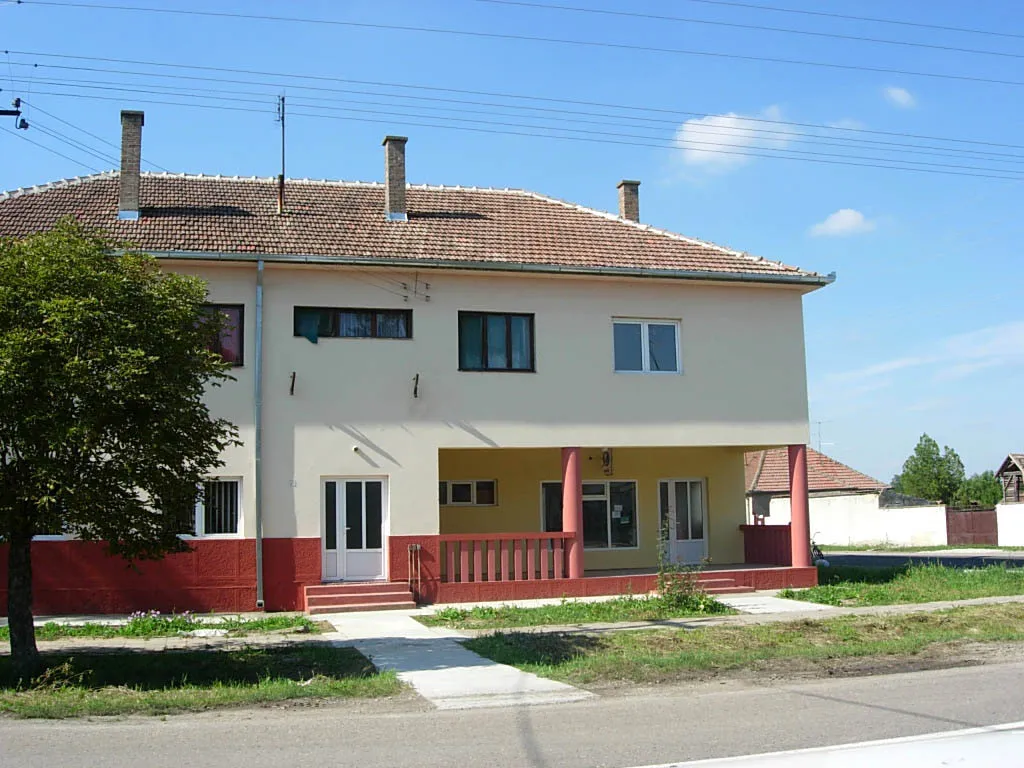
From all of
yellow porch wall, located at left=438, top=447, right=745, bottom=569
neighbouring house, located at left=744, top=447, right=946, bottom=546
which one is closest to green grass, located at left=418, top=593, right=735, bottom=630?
yellow porch wall, located at left=438, top=447, right=745, bottom=569

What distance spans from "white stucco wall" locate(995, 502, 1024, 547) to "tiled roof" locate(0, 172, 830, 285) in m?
28.8

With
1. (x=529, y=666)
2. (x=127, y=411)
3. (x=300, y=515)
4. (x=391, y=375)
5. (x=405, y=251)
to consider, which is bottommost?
(x=529, y=666)

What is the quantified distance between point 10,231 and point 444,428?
898 centimetres

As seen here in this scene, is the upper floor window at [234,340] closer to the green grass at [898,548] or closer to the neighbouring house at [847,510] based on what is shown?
the neighbouring house at [847,510]

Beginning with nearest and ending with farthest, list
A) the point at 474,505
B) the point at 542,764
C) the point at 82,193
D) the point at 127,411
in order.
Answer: the point at 542,764 < the point at 127,411 < the point at 82,193 < the point at 474,505

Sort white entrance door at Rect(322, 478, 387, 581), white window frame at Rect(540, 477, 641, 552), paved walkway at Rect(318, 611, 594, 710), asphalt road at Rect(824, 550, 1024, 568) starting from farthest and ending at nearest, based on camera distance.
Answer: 1. asphalt road at Rect(824, 550, 1024, 568)
2. white window frame at Rect(540, 477, 641, 552)
3. white entrance door at Rect(322, 478, 387, 581)
4. paved walkway at Rect(318, 611, 594, 710)

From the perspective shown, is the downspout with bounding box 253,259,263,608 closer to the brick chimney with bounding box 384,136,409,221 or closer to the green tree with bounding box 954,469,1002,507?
the brick chimney with bounding box 384,136,409,221

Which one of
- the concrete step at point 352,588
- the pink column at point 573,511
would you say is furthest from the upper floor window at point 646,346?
the concrete step at point 352,588

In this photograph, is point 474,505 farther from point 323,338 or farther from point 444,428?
point 323,338

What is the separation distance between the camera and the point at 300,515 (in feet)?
63.2

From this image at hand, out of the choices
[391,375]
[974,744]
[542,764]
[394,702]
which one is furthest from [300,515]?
[974,744]

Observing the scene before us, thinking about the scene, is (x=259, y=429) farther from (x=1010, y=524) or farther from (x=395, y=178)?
(x=1010, y=524)

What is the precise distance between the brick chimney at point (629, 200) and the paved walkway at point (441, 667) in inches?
→ 480

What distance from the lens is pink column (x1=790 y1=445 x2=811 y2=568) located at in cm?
2188
